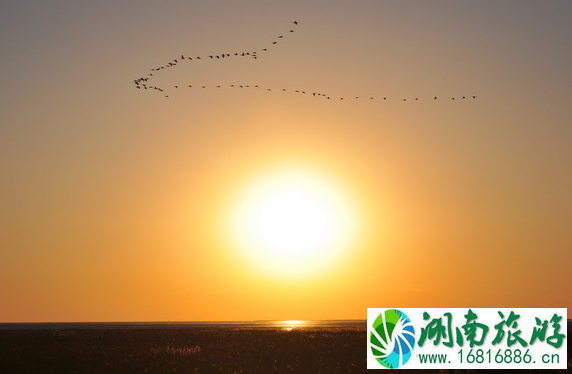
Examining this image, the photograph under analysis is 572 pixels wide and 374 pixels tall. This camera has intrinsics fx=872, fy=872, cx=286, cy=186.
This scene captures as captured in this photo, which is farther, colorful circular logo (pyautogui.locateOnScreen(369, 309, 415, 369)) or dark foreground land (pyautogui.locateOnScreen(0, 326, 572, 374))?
dark foreground land (pyautogui.locateOnScreen(0, 326, 572, 374))

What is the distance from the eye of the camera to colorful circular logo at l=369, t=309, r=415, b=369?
50.8 meters

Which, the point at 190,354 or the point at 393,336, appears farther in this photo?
the point at 190,354

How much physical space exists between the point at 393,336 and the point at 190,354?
2194 cm

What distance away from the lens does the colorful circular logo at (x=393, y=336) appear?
50781 millimetres

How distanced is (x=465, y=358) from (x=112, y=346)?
37299 millimetres

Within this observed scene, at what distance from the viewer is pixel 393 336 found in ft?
169

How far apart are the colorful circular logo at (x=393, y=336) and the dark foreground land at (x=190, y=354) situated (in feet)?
16.3

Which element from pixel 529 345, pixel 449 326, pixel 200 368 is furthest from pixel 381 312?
pixel 200 368

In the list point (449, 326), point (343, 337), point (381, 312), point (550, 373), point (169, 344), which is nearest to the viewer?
point (449, 326)

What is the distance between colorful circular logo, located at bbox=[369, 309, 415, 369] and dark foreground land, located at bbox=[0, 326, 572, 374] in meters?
4.97

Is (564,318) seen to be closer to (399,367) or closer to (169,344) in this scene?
(399,367)

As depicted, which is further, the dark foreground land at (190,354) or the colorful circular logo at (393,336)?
the dark foreground land at (190,354)

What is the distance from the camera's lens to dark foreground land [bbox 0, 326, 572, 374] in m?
59.0

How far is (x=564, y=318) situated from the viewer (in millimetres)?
48875
